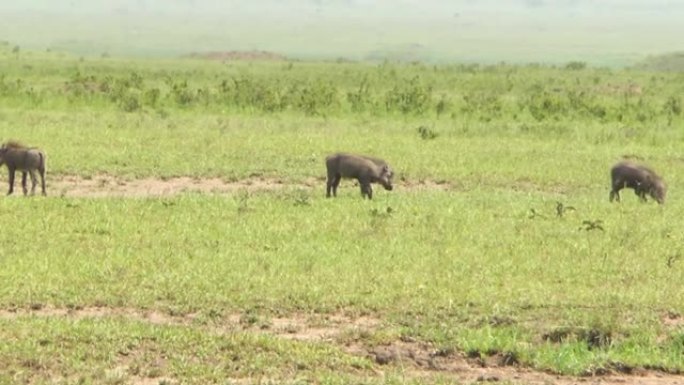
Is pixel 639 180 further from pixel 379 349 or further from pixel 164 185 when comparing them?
pixel 379 349

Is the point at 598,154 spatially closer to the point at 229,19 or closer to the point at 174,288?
the point at 174,288

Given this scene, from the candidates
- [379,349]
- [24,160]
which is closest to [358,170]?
[24,160]

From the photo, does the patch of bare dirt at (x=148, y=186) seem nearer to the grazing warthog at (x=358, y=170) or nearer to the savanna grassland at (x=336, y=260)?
the savanna grassland at (x=336, y=260)

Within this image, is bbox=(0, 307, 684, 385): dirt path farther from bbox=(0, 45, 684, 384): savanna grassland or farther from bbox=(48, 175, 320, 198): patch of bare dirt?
bbox=(48, 175, 320, 198): patch of bare dirt

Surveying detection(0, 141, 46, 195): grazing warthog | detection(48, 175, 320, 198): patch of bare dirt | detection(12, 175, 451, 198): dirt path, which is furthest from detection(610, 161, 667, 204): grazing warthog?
detection(0, 141, 46, 195): grazing warthog

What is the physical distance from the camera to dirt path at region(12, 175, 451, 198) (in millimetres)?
19766

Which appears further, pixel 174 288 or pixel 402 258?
pixel 402 258

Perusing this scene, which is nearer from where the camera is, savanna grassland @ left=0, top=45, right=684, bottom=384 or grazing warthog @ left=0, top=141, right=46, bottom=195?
savanna grassland @ left=0, top=45, right=684, bottom=384

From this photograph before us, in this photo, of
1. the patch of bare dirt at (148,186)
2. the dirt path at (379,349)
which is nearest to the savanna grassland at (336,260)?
the dirt path at (379,349)

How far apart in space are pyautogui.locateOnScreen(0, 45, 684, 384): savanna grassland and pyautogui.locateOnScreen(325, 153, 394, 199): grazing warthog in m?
0.35

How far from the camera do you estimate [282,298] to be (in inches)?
486

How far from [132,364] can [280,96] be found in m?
25.7

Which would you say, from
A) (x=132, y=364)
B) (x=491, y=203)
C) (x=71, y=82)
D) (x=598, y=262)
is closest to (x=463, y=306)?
(x=598, y=262)

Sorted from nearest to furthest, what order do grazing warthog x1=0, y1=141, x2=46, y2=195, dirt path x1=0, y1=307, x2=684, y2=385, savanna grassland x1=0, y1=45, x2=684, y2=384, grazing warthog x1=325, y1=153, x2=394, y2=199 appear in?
1. dirt path x1=0, y1=307, x2=684, y2=385
2. savanna grassland x1=0, y1=45, x2=684, y2=384
3. grazing warthog x1=0, y1=141, x2=46, y2=195
4. grazing warthog x1=325, y1=153, x2=394, y2=199
